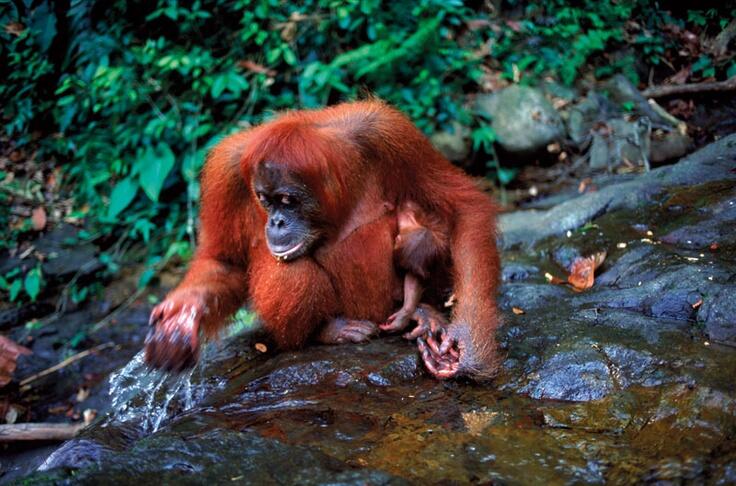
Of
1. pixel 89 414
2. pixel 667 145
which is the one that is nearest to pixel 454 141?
pixel 667 145

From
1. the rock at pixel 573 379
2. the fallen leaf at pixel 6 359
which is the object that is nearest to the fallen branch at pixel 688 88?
the rock at pixel 573 379

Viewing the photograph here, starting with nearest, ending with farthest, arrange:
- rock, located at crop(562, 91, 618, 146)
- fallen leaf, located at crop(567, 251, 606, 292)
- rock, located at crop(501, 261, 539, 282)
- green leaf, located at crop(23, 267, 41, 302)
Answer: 1. fallen leaf, located at crop(567, 251, 606, 292)
2. rock, located at crop(501, 261, 539, 282)
3. green leaf, located at crop(23, 267, 41, 302)
4. rock, located at crop(562, 91, 618, 146)

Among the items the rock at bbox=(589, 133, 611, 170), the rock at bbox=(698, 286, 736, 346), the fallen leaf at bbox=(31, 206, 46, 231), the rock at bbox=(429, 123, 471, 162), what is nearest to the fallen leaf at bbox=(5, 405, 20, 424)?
the fallen leaf at bbox=(31, 206, 46, 231)

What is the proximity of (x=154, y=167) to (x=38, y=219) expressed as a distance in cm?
158

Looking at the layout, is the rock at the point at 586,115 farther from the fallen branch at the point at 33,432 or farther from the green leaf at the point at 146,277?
the fallen branch at the point at 33,432

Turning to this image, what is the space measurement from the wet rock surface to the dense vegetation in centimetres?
316

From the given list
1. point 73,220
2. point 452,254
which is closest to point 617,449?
point 452,254

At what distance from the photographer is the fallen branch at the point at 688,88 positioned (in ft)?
14.9

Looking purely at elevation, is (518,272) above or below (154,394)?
below

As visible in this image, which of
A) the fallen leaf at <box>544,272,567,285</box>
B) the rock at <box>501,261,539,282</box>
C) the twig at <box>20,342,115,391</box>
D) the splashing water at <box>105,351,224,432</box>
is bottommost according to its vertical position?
the twig at <box>20,342,115,391</box>

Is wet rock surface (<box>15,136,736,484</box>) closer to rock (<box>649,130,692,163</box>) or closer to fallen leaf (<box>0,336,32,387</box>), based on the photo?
rock (<box>649,130,692,163</box>)

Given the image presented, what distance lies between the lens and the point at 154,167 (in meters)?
6.34

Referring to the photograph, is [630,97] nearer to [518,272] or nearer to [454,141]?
[454,141]

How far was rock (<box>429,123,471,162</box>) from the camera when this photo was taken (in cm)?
671
